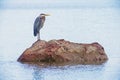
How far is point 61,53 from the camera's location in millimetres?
13188

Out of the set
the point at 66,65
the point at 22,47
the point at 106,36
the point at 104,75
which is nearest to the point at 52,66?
the point at 66,65

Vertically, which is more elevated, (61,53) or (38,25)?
(38,25)

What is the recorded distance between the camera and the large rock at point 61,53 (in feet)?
43.3

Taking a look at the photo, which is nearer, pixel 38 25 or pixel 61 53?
pixel 61 53

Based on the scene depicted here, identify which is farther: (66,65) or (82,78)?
(66,65)

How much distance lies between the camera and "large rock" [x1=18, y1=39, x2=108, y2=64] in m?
13.2

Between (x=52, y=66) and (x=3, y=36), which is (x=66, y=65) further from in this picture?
(x=3, y=36)

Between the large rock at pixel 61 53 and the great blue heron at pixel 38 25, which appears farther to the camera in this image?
the great blue heron at pixel 38 25

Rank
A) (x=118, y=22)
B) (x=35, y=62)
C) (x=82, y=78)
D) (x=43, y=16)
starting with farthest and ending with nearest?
(x=118, y=22) → (x=43, y=16) → (x=35, y=62) → (x=82, y=78)

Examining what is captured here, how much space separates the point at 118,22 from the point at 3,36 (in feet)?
23.8

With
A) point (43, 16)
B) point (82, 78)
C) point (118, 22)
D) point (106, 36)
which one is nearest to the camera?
point (82, 78)

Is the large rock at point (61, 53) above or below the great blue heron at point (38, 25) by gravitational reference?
below

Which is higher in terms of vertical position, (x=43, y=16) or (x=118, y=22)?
(x=43, y=16)

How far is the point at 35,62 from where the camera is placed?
13.3m
